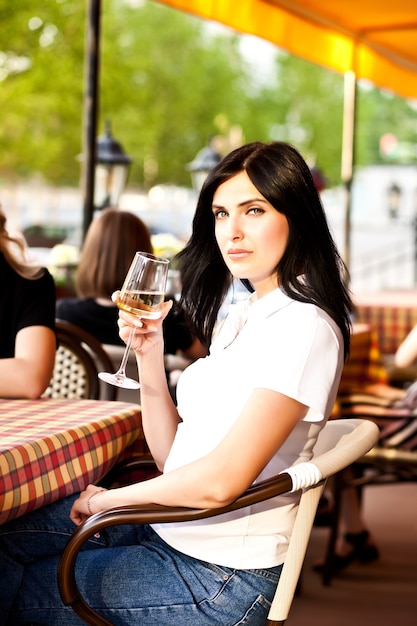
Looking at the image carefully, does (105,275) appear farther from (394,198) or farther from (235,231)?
Result: (394,198)

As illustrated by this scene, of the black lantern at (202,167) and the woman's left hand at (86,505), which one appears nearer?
the woman's left hand at (86,505)

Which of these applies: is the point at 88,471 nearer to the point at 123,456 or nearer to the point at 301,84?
the point at 123,456

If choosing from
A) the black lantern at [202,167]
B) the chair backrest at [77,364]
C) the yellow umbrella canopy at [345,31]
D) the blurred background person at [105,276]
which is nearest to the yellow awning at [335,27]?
the yellow umbrella canopy at [345,31]

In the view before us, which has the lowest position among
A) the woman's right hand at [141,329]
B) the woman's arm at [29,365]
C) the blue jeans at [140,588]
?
the blue jeans at [140,588]

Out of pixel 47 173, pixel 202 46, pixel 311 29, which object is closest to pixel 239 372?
pixel 311 29

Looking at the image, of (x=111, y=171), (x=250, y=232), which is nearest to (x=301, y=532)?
Result: (x=250, y=232)

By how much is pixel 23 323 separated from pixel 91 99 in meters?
2.90

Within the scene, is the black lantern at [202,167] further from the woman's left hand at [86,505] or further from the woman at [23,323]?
the woman's left hand at [86,505]

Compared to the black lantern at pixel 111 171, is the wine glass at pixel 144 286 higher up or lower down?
lower down

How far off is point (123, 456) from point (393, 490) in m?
3.08

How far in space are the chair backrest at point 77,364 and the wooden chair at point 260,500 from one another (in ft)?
3.76

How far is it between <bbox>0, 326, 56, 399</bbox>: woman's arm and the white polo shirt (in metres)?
0.59

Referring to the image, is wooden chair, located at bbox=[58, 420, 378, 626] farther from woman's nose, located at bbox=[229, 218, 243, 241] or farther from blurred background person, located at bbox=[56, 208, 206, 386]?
blurred background person, located at bbox=[56, 208, 206, 386]

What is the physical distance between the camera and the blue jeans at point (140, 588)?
1547 millimetres
